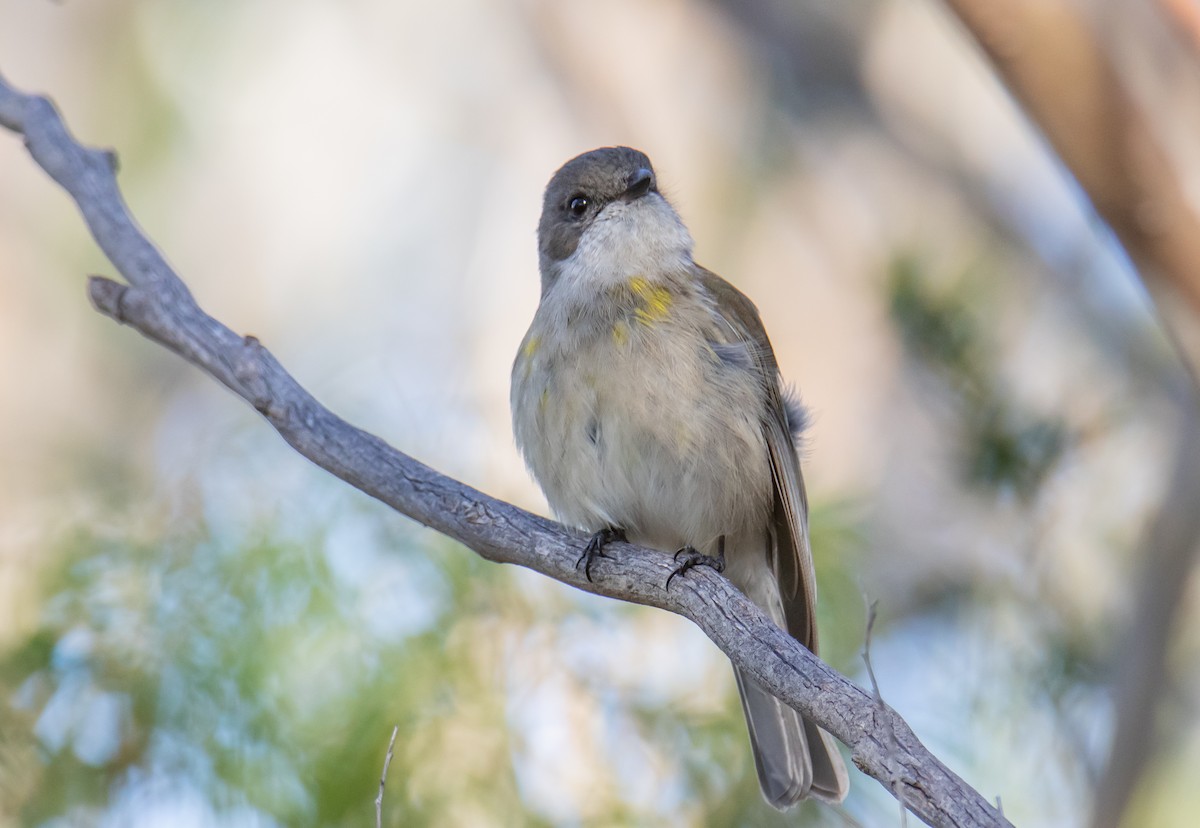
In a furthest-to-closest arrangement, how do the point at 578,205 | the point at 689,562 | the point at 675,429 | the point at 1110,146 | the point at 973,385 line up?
the point at 578,205 < the point at 973,385 < the point at 675,429 < the point at 1110,146 < the point at 689,562

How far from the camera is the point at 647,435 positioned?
12.5ft

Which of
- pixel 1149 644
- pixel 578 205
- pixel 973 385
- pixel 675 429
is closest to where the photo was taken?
pixel 1149 644

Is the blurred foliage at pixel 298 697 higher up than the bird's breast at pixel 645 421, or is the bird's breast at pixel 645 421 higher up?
the bird's breast at pixel 645 421

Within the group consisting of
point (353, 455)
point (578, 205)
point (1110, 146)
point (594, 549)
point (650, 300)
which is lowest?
point (353, 455)

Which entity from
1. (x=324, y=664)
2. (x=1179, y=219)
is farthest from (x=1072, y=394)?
(x=324, y=664)

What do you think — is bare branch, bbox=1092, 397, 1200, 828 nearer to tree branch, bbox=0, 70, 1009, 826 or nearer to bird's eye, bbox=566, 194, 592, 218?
tree branch, bbox=0, 70, 1009, 826

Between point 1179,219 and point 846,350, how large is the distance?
12.6 feet

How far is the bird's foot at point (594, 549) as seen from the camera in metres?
3.36

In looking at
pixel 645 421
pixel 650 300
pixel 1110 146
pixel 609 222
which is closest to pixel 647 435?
pixel 645 421

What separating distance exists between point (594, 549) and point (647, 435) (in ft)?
1.53

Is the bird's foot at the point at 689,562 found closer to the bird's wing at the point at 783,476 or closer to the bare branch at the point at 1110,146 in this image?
the bird's wing at the point at 783,476

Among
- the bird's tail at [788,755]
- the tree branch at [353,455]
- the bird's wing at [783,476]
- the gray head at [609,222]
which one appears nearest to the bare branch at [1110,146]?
the bird's wing at [783,476]

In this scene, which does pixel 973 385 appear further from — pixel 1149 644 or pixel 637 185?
pixel 637 185

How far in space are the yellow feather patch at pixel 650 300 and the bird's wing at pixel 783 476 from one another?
21 centimetres
